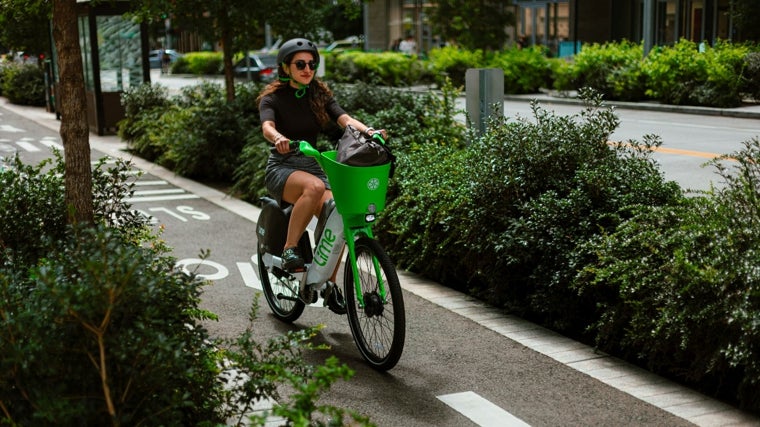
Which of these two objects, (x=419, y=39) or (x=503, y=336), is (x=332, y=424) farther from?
(x=419, y=39)

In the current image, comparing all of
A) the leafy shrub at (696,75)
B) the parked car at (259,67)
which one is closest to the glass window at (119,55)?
the leafy shrub at (696,75)

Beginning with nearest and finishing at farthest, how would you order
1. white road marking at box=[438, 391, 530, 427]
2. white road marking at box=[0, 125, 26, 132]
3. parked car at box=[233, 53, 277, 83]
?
white road marking at box=[438, 391, 530, 427]
white road marking at box=[0, 125, 26, 132]
parked car at box=[233, 53, 277, 83]

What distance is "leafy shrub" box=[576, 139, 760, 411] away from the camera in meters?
4.59


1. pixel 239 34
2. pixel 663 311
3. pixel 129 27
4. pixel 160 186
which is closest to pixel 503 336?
pixel 663 311

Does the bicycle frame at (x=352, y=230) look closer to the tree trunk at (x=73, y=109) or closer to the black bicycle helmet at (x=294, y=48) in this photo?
the black bicycle helmet at (x=294, y=48)

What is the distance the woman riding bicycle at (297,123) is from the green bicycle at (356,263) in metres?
0.12

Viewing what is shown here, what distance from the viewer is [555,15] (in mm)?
45594

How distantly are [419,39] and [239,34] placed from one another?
145 feet

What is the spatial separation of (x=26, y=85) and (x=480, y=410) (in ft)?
97.9

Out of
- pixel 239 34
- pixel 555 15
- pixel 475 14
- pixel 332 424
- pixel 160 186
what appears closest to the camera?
pixel 332 424

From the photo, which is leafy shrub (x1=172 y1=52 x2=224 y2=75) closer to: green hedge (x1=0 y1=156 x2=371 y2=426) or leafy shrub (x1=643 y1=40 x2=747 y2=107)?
leafy shrub (x1=643 y1=40 x2=747 y2=107)

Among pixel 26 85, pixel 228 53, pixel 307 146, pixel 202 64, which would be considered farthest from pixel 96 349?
pixel 202 64

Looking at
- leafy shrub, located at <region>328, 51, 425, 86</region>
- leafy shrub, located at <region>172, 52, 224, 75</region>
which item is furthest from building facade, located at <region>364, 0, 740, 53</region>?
leafy shrub, located at <region>172, 52, 224, 75</region>

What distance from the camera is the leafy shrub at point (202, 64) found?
1971 inches
